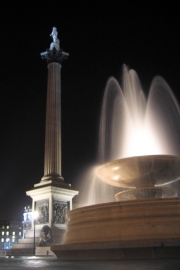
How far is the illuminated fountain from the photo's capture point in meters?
8.27

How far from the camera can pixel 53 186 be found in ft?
79.0

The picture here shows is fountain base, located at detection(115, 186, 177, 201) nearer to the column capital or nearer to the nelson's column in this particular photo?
the nelson's column

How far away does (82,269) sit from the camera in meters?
5.91

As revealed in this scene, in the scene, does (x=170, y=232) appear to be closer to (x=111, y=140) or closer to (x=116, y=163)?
(x=116, y=163)

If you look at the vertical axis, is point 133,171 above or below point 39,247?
above

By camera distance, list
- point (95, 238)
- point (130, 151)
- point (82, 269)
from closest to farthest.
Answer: point (82, 269)
point (95, 238)
point (130, 151)

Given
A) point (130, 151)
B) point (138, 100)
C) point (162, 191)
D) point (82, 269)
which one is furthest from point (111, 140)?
point (82, 269)

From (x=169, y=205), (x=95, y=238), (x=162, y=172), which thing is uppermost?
(x=162, y=172)

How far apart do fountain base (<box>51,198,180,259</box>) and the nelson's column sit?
1278 centimetres

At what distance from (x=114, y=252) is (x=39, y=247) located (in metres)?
11.4

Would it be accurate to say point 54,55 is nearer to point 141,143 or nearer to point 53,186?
point 53,186

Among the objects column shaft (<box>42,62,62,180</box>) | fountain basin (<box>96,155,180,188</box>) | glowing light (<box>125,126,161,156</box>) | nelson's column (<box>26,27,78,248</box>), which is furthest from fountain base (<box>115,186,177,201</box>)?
column shaft (<box>42,62,62,180</box>)

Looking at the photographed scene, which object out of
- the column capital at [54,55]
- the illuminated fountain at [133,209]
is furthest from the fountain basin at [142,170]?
the column capital at [54,55]

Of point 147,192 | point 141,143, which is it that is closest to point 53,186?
point 141,143
